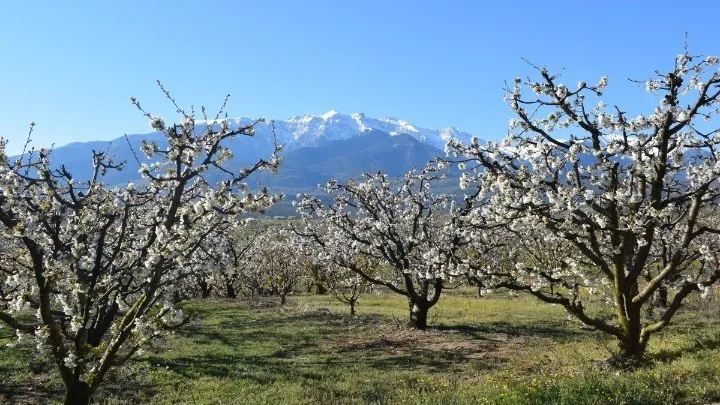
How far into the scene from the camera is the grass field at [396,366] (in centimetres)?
1115

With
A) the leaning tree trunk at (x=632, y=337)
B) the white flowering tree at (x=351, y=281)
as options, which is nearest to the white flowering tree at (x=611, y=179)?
the leaning tree trunk at (x=632, y=337)

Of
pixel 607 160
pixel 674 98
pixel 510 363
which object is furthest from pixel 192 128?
pixel 510 363

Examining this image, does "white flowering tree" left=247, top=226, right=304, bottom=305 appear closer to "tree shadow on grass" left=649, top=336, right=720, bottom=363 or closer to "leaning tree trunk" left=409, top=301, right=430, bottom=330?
"leaning tree trunk" left=409, top=301, right=430, bottom=330

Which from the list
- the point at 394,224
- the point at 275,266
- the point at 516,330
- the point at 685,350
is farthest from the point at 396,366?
→ the point at 275,266

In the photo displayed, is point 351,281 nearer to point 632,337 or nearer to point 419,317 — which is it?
point 419,317

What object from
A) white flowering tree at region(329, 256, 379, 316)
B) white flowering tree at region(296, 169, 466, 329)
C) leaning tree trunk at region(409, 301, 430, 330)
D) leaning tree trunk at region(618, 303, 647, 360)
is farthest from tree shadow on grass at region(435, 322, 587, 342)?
leaning tree trunk at region(618, 303, 647, 360)

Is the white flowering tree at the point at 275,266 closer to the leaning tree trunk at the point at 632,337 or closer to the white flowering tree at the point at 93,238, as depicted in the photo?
the leaning tree trunk at the point at 632,337

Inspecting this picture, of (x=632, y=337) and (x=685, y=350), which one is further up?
(x=632, y=337)

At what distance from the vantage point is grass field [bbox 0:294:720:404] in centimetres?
1115

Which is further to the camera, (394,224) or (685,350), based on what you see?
(394,224)

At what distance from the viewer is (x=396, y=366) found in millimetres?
19344

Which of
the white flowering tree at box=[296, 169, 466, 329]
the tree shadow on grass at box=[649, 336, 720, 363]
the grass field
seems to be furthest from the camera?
the white flowering tree at box=[296, 169, 466, 329]

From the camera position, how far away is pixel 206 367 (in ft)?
65.5

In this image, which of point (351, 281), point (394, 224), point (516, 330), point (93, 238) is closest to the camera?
point (93, 238)
